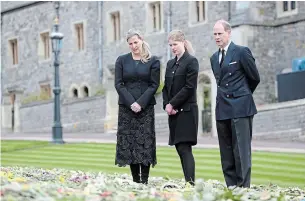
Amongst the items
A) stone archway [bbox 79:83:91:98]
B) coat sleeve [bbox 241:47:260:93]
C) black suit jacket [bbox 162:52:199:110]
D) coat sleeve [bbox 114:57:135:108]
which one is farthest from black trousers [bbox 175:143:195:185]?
stone archway [bbox 79:83:91:98]

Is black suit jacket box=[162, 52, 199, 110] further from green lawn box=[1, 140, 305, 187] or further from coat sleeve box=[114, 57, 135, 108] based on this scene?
green lawn box=[1, 140, 305, 187]

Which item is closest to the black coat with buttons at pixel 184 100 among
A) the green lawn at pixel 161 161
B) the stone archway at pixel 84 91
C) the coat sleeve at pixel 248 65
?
the coat sleeve at pixel 248 65

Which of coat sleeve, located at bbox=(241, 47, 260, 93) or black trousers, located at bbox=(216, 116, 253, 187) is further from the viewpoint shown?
coat sleeve, located at bbox=(241, 47, 260, 93)

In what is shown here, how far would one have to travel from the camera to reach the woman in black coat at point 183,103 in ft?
30.1

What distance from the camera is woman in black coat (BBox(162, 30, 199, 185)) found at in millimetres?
9188

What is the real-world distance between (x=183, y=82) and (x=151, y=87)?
37 centimetres

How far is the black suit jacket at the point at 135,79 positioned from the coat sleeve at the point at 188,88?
0.27m

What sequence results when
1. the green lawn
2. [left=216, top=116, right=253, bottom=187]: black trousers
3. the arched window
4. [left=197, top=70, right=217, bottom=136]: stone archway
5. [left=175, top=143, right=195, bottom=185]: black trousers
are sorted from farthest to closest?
1. the arched window
2. [left=197, top=70, right=217, bottom=136]: stone archway
3. the green lawn
4. [left=175, top=143, right=195, bottom=185]: black trousers
5. [left=216, top=116, right=253, bottom=187]: black trousers

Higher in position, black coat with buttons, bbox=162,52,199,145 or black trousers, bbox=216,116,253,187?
black coat with buttons, bbox=162,52,199,145

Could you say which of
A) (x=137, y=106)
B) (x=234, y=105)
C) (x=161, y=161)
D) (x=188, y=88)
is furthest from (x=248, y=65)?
(x=161, y=161)

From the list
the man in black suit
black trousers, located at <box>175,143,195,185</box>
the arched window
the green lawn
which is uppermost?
the arched window

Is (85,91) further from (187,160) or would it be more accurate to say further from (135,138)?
(187,160)

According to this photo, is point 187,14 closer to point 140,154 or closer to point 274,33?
point 274,33

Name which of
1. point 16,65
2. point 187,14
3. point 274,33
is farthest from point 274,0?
point 16,65
